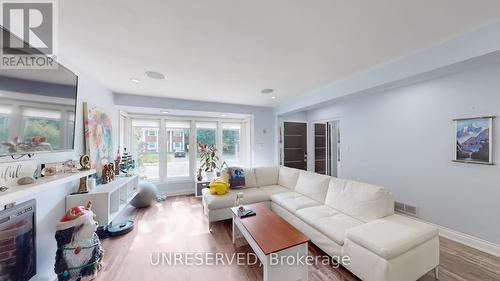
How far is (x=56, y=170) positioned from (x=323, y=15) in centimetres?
282

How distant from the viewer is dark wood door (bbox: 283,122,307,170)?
5.30 metres

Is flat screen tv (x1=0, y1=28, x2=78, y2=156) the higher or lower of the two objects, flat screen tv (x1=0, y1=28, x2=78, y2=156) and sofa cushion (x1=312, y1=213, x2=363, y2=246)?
the higher

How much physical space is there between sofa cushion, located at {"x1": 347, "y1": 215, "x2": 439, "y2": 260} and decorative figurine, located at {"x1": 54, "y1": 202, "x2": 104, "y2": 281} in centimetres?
258

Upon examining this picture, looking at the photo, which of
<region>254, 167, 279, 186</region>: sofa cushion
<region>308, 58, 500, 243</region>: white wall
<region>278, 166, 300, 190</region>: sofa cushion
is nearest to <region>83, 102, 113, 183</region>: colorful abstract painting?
<region>254, 167, 279, 186</region>: sofa cushion

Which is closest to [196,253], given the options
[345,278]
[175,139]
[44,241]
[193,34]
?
[44,241]

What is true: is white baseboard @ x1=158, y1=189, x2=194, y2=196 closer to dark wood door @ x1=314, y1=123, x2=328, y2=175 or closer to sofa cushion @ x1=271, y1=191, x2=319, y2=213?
sofa cushion @ x1=271, y1=191, x2=319, y2=213

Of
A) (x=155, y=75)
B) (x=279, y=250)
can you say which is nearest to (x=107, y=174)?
(x=155, y=75)

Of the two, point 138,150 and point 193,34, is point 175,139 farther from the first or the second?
point 193,34

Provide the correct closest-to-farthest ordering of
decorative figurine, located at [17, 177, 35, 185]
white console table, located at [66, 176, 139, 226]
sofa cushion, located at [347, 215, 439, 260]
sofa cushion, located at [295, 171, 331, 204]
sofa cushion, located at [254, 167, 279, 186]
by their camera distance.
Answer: decorative figurine, located at [17, 177, 35, 185] → sofa cushion, located at [347, 215, 439, 260] → white console table, located at [66, 176, 139, 226] → sofa cushion, located at [295, 171, 331, 204] → sofa cushion, located at [254, 167, 279, 186]

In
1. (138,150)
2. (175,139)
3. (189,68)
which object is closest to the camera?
(189,68)

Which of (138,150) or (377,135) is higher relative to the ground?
(377,135)

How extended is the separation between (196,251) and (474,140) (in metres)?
3.80

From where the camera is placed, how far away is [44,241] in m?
1.67

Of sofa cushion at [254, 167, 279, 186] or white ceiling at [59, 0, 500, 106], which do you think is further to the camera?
sofa cushion at [254, 167, 279, 186]
